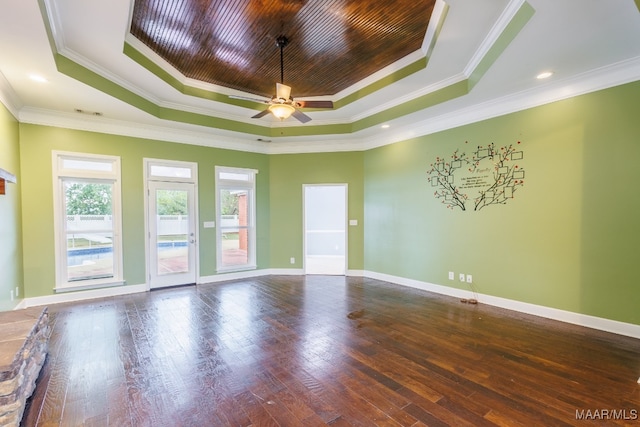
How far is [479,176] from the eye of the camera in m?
4.54

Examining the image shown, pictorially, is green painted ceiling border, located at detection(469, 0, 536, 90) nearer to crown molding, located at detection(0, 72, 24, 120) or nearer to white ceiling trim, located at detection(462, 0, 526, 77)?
white ceiling trim, located at detection(462, 0, 526, 77)

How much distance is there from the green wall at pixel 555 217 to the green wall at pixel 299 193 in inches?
57.6

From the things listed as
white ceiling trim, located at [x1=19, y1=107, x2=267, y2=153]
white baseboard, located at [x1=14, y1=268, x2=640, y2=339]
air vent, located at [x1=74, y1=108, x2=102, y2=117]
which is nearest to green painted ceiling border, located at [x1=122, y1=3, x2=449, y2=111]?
white ceiling trim, located at [x1=19, y1=107, x2=267, y2=153]

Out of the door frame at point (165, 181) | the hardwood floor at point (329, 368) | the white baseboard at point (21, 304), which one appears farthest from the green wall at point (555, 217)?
the white baseboard at point (21, 304)

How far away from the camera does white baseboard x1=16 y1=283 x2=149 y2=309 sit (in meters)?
4.40

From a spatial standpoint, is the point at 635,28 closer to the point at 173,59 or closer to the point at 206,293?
the point at 173,59

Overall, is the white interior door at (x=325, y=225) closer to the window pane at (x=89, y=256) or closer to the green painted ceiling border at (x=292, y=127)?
the green painted ceiling border at (x=292, y=127)

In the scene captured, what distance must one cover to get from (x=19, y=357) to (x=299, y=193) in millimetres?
5176

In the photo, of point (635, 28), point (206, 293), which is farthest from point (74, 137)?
point (635, 28)

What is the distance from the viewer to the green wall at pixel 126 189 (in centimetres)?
439

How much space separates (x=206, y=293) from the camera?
5.13m

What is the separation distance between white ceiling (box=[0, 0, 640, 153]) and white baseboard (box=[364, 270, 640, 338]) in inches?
110

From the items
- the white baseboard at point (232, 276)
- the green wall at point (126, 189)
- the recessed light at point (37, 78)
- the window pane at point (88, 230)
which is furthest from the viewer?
the white baseboard at point (232, 276)

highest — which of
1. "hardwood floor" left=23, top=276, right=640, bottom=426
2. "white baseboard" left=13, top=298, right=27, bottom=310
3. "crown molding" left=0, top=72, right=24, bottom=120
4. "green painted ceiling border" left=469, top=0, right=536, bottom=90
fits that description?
"green painted ceiling border" left=469, top=0, right=536, bottom=90
